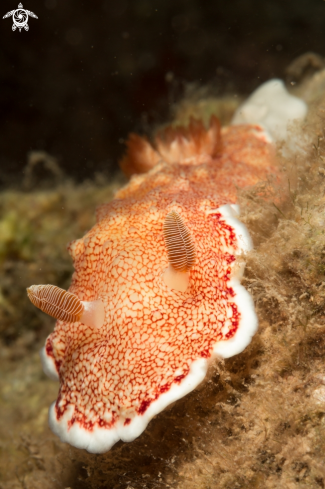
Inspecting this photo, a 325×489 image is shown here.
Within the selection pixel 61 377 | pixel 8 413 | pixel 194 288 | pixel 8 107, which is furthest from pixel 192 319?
pixel 8 107

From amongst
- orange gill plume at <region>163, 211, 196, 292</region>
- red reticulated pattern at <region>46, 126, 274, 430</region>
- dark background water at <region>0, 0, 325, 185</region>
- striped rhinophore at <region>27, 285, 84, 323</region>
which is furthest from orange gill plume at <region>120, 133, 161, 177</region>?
dark background water at <region>0, 0, 325, 185</region>

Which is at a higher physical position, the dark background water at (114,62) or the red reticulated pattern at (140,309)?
the dark background water at (114,62)

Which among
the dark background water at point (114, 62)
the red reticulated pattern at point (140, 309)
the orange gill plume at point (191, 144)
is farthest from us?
the dark background water at point (114, 62)

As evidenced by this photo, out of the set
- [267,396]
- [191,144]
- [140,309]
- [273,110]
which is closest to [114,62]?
[273,110]

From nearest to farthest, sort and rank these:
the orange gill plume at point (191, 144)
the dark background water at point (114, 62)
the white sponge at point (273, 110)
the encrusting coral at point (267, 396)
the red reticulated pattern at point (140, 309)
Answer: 1. the encrusting coral at point (267, 396)
2. the red reticulated pattern at point (140, 309)
3. the orange gill plume at point (191, 144)
4. the white sponge at point (273, 110)
5. the dark background water at point (114, 62)

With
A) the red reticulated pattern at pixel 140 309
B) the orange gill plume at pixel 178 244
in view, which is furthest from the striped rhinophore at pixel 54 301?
the orange gill plume at pixel 178 244

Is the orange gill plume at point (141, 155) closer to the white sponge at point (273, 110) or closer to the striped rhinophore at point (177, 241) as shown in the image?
the white sponge at point (273, 110)
